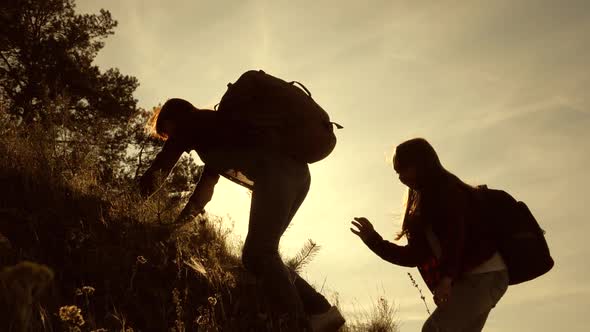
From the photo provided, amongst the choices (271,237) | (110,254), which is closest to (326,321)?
(271,237)

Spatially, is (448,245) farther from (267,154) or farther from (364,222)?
(267,154)

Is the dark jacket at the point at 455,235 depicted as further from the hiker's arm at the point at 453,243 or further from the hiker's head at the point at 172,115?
the hiker's head at the point at 172,115

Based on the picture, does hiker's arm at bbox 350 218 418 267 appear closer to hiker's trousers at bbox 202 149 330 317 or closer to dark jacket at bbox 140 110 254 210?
hiker's trousers at bbox 202 149 330 317

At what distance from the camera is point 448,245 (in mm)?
3086

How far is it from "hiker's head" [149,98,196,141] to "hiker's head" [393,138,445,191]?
1385 millimetres

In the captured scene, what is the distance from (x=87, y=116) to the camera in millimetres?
12336

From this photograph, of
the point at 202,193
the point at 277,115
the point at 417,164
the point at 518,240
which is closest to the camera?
the point at 518,240

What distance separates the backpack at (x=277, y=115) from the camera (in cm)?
327

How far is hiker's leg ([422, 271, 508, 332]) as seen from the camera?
3.00m

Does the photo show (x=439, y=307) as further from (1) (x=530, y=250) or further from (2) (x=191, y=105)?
(2) (x=191, y=105)

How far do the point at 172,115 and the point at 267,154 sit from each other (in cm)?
81

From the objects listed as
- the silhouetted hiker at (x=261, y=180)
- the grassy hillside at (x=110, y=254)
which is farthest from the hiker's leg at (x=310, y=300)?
the grassy hillside at (x=110, y=254)

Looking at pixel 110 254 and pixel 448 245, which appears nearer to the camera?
pixel 448 245

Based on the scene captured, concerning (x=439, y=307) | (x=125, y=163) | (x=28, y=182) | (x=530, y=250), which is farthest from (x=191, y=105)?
(x=125, y=163)
